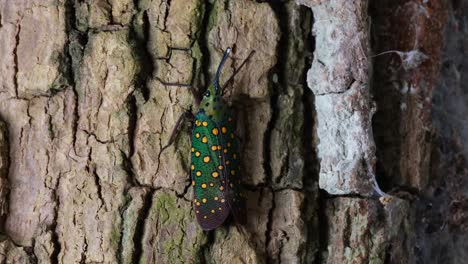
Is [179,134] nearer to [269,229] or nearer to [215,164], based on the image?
[215,164]

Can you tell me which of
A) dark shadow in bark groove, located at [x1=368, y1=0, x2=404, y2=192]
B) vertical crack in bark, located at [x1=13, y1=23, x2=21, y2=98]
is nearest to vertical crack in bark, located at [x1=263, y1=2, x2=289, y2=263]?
dark shadow in bark groove, located at [x1=368, y1=0, x2=404, y2=192]

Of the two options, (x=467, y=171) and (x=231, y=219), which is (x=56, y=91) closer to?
(x=231, y=219)

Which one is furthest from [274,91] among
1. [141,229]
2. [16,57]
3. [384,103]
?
[16,57]

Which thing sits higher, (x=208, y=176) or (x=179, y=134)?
(x=179, y=134)

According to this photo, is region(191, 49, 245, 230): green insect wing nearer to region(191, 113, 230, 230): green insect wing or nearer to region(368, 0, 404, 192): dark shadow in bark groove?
region(191, 113, 230, 230): green insect wing

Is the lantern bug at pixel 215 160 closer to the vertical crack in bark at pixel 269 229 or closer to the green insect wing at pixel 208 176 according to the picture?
the green insect wing at pixel 208 176

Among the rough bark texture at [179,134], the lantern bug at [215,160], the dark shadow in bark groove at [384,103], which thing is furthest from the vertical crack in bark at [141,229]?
the dark shadow in bark groove at [384,103]
